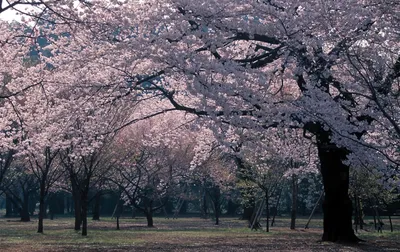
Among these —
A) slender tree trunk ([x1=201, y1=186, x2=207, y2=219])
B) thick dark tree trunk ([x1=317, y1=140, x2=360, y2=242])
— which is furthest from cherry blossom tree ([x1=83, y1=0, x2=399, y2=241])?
slender tree trunk ([x1=201, y1=186, x2=207, y2=219])

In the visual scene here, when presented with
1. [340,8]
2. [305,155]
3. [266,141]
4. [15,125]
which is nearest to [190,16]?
[340,8]

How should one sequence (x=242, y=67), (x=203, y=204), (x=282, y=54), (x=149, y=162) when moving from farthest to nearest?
(x=203, y=204) → (x=149, y=162) → (x=282, y=54) → (x=242, y=67)

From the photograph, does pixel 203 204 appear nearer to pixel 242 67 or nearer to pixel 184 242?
pixel 184 242

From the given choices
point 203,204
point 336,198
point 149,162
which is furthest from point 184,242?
point 203,204

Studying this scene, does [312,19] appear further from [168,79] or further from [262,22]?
[168,79]

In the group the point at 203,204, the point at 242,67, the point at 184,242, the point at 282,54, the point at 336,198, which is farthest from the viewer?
the point at 203,204

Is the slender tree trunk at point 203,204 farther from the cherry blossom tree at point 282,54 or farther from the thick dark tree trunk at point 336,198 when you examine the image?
the cherry blossom tree at point 282,54

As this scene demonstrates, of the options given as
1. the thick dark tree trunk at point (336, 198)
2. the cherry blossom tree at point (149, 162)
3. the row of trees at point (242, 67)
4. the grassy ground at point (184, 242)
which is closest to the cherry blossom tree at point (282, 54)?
the row of trees at point (242, 67)

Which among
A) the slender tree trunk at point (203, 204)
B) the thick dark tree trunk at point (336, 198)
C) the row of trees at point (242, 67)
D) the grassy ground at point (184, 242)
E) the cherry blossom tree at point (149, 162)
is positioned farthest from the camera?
the slender tree trunk at point (203, 204)

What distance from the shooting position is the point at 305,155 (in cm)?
2461

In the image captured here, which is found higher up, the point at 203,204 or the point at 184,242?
the point at 203,204

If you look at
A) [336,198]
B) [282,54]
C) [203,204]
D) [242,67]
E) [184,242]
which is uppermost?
[282,54]

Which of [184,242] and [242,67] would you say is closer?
[242,67]

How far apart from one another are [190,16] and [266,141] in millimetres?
8711
